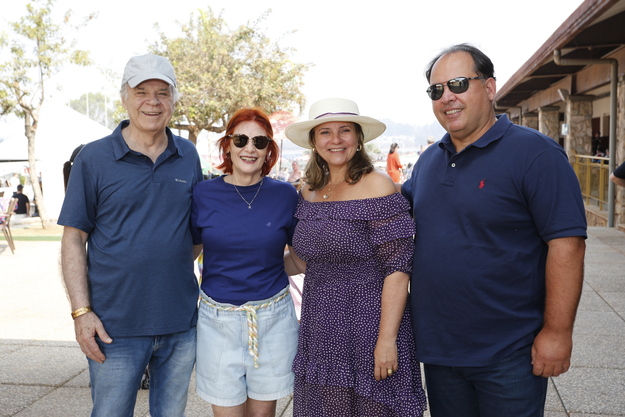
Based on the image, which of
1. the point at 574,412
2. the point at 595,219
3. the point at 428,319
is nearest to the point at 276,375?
the point at 428,319

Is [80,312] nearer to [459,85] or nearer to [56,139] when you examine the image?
[459,85]

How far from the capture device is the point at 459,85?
7.09ft

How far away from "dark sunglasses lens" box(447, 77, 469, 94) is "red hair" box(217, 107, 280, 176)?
935 millimetres

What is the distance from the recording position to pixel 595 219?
12.8 metres

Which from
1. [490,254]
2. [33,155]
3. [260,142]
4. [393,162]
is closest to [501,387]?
[490,254]

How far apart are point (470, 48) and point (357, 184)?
757 mm

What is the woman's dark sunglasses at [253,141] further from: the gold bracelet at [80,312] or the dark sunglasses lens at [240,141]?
the gold bracelet at [80,312]

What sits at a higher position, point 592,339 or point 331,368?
point 331,368

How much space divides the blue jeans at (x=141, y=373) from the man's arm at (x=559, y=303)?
1.52 metres

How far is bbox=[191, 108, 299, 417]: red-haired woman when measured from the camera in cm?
246

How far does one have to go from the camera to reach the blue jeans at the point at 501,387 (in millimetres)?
2080

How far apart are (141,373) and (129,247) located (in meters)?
0.59

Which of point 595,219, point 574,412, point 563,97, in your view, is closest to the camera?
point 574,412

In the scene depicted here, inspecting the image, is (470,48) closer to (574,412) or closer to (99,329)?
(99,329)
